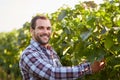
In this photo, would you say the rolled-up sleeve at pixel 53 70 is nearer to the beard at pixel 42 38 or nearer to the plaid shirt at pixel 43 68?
the plaid shirt at pixel 43 68

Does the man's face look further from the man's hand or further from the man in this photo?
the man's hand

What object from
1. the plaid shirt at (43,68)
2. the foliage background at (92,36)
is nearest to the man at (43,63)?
the plaid shirt at (43,68)

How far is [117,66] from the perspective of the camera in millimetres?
3260

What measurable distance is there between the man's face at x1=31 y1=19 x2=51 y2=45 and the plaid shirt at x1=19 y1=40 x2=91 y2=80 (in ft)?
0.16

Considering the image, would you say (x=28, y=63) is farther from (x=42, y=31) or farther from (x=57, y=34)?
(x=57, y=34)

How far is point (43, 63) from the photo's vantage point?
10.7 ft

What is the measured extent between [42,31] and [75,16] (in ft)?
1.84

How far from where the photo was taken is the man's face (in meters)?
3.52

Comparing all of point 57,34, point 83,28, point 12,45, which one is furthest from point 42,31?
point 12,45

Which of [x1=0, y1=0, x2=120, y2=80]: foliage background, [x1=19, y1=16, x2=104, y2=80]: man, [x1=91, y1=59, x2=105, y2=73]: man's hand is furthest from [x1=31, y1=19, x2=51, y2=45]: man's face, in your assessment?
[x1=91, y1=59, x2=105, y2=73]: man's hand

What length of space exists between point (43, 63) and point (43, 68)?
1.7 inches

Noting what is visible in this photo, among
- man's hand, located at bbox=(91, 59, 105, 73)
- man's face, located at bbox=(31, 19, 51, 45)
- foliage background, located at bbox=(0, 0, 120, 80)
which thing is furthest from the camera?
man's face, located at bbox=(31, 19, 51, 45)

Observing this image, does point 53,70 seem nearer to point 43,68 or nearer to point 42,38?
point 43,68

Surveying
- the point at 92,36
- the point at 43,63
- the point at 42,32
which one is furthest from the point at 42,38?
the point at 92,36
